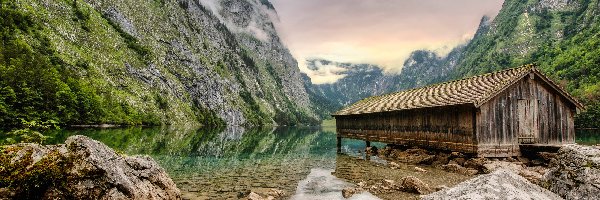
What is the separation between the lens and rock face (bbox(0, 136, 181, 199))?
384 inches

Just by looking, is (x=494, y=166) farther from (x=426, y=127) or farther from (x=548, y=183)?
(x=548, y=183)

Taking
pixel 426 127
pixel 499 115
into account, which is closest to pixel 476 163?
pixel 499 115

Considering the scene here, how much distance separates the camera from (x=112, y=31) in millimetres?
160250

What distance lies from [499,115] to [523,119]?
2.17 meters

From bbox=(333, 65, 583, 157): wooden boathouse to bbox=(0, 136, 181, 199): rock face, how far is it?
20.8m

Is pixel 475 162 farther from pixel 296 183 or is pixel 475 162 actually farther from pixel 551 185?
pixel 551 185

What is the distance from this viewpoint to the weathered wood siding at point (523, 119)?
25.5 meters

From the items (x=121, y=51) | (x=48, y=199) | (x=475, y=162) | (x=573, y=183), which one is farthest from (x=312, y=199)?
(x=121, y=51)

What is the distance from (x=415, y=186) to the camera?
1766cm

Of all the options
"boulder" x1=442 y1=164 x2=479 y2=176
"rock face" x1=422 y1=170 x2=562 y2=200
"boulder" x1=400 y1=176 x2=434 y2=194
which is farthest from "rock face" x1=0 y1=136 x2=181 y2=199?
"boulder" x1=442 y1=164 x2=479 y2=176

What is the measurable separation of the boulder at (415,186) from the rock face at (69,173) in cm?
1142

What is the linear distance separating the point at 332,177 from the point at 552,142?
16.6 m

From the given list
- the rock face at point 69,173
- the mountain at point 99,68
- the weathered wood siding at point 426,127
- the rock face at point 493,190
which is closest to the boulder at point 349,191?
the rock face at point 69,173

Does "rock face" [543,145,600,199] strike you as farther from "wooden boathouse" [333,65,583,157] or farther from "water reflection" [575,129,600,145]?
"water reflection" [575,129,600,145]
